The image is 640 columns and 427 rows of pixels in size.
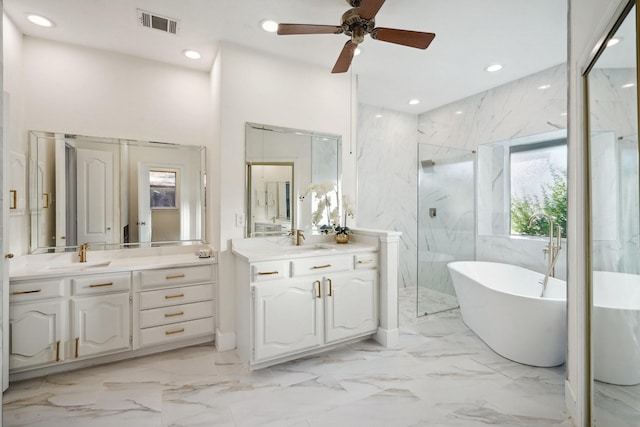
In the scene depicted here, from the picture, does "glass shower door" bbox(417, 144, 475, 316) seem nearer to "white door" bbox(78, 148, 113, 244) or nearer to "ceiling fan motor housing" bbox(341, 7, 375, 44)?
"ceiling fan motor housing" bbox(341, 7, 375, 44)

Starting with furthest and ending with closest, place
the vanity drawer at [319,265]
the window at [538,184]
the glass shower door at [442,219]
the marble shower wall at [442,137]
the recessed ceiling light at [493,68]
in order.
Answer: the glass shower door at [442,219] → the window at [538,184] → the marble shower wall at [442,137] → the recessed ceiling light at [493,68] → the vanity drawer at [319,265]

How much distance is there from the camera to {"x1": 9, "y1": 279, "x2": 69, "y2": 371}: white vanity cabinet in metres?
2.11

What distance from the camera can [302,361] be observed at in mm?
2500

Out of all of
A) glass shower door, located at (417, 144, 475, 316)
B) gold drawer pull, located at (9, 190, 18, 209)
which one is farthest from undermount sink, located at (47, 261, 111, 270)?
glass shower door, located at (417, 144, 475, 316)

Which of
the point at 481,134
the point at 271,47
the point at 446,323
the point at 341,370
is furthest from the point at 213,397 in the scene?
the point at 481,134

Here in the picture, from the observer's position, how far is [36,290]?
7.09 ft

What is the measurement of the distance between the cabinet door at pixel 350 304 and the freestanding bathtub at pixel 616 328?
4.99ft

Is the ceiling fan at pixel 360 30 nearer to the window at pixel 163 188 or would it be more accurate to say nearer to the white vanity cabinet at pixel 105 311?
the window at pixel 163 188

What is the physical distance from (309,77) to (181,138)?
56.6 inches

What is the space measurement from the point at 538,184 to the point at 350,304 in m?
2.72

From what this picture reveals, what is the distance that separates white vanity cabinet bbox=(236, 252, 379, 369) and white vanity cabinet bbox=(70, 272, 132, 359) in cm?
90

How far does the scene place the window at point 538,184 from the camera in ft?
11.1

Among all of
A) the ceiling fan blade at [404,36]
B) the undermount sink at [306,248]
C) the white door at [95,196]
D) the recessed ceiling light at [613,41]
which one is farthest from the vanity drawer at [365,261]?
the white door at [95,196]

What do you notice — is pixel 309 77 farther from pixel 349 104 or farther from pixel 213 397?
pixel 213 397
